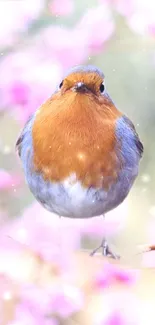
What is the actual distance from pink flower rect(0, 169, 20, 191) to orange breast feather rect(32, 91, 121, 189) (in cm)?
14

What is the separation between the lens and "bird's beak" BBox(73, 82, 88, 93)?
2.35 feet

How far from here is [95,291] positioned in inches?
31.6

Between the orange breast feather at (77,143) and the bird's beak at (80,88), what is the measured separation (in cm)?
1

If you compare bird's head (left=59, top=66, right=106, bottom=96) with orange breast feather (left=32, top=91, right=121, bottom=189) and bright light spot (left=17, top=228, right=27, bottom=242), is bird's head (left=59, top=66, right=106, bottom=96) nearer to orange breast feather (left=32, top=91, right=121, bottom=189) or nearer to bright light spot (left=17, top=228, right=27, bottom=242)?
orange breast feather (left=32, top=91, right=121, bottom=189)

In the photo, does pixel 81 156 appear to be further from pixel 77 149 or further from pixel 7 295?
pixel 7 295

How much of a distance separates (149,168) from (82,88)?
0.23m

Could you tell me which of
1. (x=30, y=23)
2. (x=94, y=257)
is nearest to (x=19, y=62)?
(x=30, y=23)

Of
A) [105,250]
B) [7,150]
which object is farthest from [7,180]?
[105,250]

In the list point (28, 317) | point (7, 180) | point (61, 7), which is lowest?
point (28, 317)

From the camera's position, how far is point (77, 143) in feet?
2.46

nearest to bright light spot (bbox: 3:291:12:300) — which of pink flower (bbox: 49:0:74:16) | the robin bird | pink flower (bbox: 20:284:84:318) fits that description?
pink flower (bbox: 20:284:84:318)

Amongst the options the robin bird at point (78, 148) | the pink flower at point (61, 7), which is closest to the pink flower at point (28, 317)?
the robin bird at point (78, 148)

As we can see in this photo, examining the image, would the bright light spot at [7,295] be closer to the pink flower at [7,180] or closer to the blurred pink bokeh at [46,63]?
the blurred pink bokeh at [46,63]

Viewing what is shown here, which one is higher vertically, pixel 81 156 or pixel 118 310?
Result: pixel 81 156
